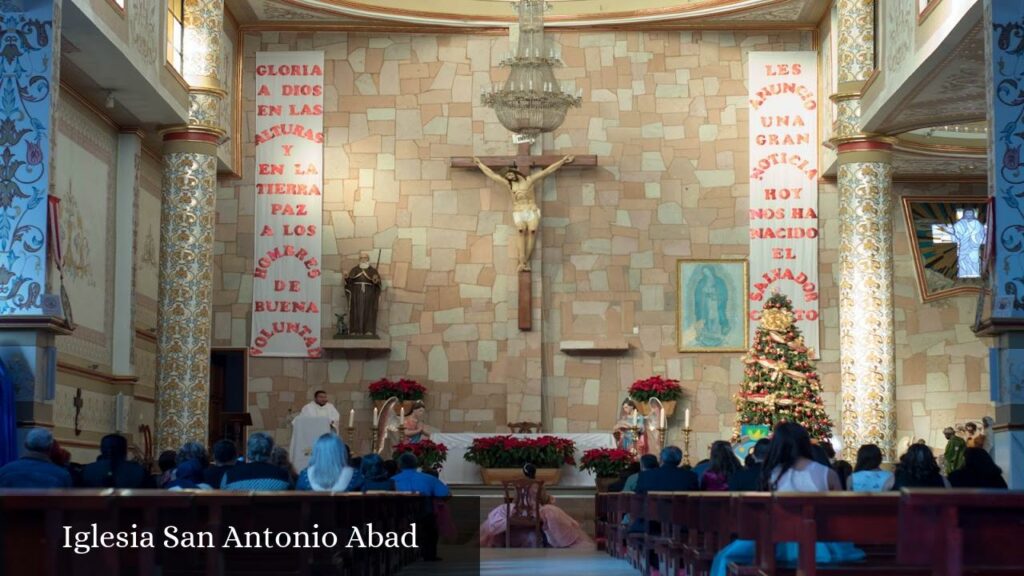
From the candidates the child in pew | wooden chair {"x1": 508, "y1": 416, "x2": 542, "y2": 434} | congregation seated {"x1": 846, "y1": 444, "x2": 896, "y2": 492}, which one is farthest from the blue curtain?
wooden chair {"x1": 508, "y1": 416, "x2": 542, "y2": 434}

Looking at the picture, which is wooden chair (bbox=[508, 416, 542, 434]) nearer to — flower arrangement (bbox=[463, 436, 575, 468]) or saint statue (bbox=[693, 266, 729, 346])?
flower arrangement (bbox=[463, 436, 575, 468])

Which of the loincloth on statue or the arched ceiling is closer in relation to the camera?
the loincloth on statue

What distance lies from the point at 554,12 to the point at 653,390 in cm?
626

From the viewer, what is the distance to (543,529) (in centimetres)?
1686

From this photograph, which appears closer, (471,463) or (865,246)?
(865,246)

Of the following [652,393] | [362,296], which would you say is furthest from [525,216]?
[652,393]

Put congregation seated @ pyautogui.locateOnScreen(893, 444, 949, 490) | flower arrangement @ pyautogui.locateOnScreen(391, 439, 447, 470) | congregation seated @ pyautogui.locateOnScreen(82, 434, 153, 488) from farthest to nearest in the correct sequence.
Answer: flower arrangement @ pyautogui.locateOnScreen(391, 439, 447, 470), congregation seated @ pyautogui.locateOnScreen(82, 434, 153, 488), congregation seated @ pyautogui.locateOnScreen(893, 444, 949, 490)

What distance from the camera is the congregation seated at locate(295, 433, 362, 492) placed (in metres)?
10.2

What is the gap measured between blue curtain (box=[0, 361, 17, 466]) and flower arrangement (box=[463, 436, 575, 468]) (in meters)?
8.49

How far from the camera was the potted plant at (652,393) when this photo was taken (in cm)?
2225

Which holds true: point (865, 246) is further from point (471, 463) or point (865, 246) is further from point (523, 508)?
point (471, 463)

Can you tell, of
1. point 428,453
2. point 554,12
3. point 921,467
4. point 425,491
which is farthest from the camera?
point 554,12

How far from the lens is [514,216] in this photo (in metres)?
22.7

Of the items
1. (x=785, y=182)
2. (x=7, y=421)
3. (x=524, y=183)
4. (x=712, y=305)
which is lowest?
(x=7, y=421)
